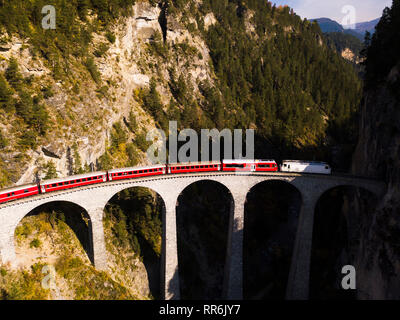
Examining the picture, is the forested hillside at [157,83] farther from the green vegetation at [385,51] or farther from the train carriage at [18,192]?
the green vegetation at [385,51]

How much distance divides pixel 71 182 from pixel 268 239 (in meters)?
41.1

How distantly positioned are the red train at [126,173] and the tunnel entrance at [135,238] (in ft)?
18.4

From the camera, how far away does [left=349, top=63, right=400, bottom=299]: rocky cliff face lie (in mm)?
26922

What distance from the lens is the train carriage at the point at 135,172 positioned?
3401 centimetres

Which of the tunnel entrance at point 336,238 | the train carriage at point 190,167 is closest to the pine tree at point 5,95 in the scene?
the train carriage at point 190,167

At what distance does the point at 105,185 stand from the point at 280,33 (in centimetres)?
10271

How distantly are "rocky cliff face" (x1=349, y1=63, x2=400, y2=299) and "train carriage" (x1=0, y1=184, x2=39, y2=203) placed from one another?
40614 millimetres

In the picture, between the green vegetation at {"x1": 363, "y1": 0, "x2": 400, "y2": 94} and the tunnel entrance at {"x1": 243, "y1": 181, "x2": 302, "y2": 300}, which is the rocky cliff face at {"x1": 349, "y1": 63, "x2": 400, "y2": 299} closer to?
the green vegetation at {"x1": 363, "y1": 0, "x2": 400, "y2": 94}

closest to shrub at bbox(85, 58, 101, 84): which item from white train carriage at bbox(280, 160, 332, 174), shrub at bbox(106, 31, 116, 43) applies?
shrub at bbox(106, 31, 116, 43)

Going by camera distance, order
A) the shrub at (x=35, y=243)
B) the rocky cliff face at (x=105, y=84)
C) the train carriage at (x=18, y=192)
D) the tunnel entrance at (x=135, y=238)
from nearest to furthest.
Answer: the train carriage at (x=18, y=192)
the shrub at (x=35, y=243)
the rocky cliff face at (x=105, y=84)
the tunnel entrance at (x=135, y=238)

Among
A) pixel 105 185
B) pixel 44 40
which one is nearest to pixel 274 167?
pixel 105 185

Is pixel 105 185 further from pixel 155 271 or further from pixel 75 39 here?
pixel 75 39

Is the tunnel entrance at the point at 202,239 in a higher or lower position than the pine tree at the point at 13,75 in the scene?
lower

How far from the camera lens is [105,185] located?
33.1 metres
